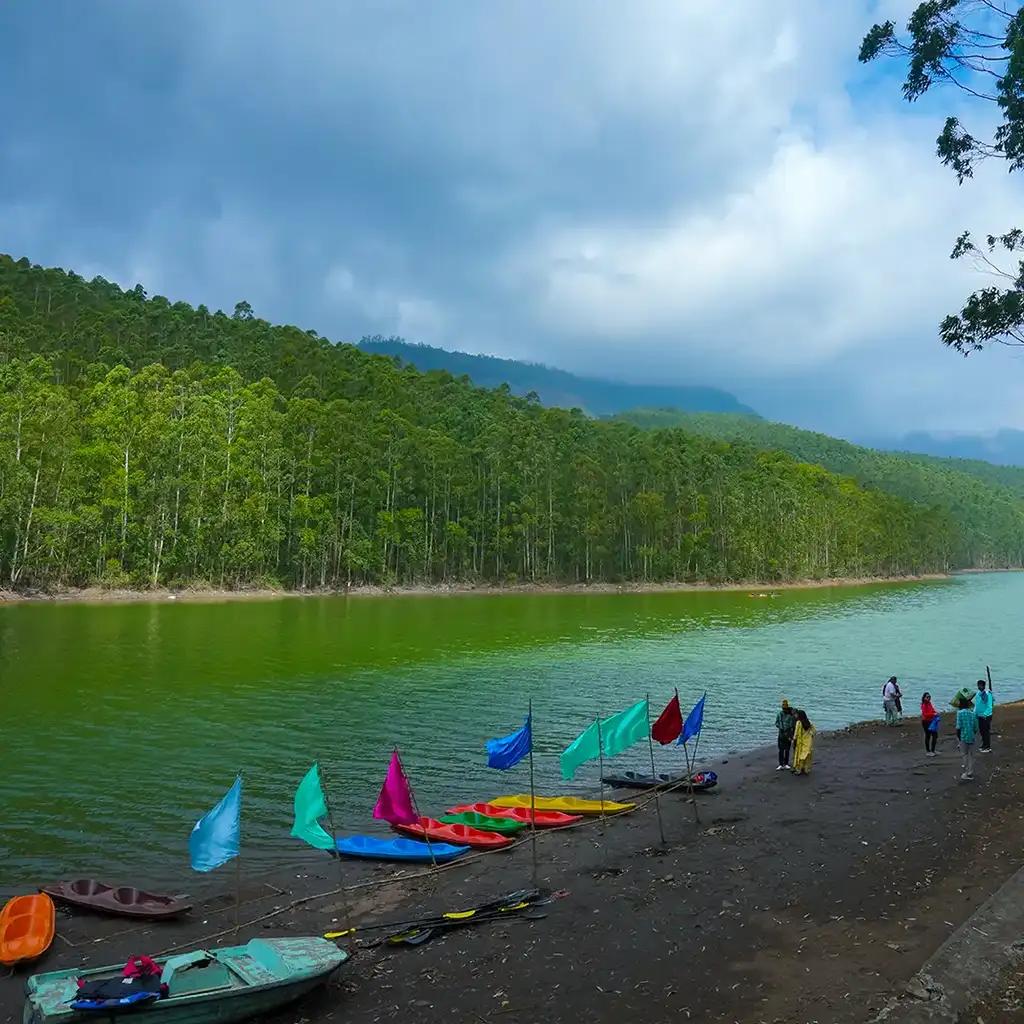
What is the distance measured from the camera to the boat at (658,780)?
57.5ft

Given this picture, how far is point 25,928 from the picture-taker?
10602 mm

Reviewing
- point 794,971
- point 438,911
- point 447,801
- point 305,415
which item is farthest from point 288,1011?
point 305,415

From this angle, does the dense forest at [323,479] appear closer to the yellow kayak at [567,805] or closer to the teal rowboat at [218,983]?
the yellow kayak at [567,805]

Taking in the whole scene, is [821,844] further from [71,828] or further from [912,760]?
[71,828]

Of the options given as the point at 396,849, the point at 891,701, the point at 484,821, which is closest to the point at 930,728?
the point at 891,701

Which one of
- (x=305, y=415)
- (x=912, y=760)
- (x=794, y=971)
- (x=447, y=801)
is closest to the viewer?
(x=794, y=971)

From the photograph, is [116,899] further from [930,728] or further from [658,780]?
[930,728]

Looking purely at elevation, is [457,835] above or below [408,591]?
below

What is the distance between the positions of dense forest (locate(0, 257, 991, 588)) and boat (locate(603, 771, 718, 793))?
211 feet

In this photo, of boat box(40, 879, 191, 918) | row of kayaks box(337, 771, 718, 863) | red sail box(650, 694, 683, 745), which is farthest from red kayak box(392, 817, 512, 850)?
boat box(40, 879, 191, 918)

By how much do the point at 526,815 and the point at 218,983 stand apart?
827 cm

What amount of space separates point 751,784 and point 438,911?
30.3ft

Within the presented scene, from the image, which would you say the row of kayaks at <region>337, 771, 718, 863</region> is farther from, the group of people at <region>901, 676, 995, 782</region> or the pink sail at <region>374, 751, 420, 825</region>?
the group of people at <region>901, 676, 995, 782</region>

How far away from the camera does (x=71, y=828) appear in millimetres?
15188
